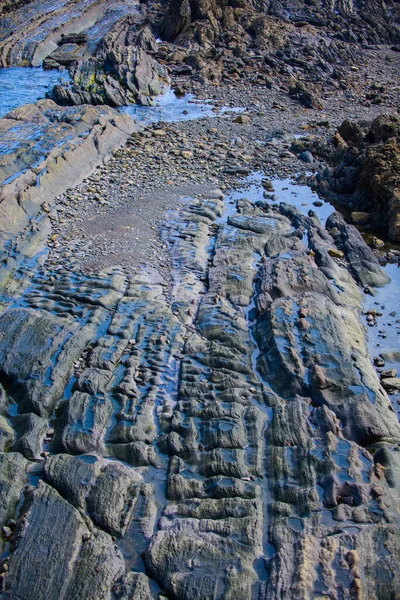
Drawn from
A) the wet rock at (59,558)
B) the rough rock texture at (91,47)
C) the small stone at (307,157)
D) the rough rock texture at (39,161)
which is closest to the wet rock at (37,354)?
the rough rock texture at (39,161)

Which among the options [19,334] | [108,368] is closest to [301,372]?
[108,368]

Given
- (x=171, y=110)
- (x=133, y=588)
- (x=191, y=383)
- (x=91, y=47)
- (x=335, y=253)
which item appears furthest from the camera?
(x=91, y=47)

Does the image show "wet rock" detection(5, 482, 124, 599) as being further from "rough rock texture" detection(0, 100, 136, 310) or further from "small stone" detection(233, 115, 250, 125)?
"small stone" detection(233, 115, 250, 125)

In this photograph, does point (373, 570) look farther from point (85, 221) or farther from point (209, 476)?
point (85, 221)

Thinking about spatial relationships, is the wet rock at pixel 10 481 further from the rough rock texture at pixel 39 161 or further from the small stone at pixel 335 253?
the small stone at pixel 335 253

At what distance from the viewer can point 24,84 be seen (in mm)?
23172

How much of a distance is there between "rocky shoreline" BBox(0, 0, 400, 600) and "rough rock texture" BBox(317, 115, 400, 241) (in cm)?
24

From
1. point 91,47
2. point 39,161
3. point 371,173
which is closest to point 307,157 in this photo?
point 371,173

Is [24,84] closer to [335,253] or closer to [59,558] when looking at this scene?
[335,253]

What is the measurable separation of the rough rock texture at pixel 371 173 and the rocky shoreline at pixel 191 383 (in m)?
0.24

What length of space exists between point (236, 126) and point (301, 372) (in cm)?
1322

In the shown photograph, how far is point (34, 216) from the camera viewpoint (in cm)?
1274

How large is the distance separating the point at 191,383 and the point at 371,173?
9.51 meters

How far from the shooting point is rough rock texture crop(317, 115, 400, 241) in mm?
13773
